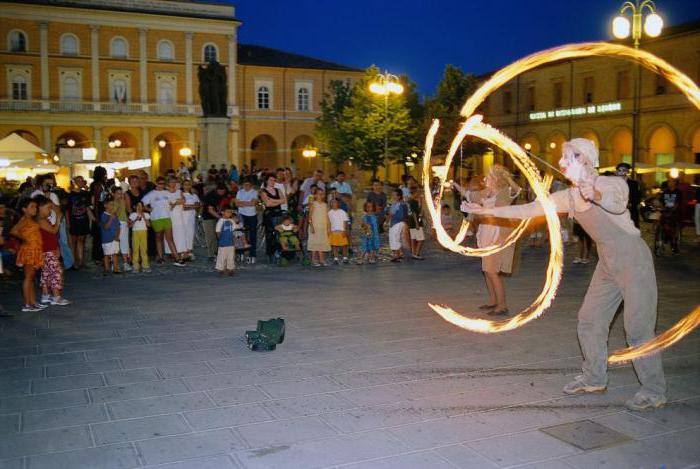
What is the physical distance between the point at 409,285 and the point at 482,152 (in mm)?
39553

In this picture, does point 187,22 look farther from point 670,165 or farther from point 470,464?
point 470,464

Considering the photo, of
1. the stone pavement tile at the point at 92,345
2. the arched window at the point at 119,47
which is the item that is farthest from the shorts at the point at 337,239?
the arched window at the point at 119,47

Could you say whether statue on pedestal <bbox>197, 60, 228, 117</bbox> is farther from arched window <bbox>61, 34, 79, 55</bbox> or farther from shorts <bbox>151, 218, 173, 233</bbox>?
arched window <bbox>61, 34, 79, 55</bbox>

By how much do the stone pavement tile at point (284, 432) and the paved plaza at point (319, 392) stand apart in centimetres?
2

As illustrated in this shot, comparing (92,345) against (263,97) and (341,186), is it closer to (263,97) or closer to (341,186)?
(341,186)

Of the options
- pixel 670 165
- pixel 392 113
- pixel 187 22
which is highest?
pixel 187 22

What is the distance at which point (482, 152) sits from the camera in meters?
49.9

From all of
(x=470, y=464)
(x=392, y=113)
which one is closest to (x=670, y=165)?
(x=392, y=113)

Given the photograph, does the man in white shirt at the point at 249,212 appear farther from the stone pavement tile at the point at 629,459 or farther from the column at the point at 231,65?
the column at the point at 231,65

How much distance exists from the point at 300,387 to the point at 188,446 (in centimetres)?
151

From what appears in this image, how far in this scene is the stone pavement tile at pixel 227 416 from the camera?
5.20 meters

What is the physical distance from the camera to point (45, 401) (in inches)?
227

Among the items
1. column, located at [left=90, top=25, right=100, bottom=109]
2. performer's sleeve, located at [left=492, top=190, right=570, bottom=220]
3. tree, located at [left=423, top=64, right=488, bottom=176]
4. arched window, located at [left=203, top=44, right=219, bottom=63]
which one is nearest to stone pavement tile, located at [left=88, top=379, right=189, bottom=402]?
performer's sleeve, located at [left=492, top=190, right=570, bottom=220]

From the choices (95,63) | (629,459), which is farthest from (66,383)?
(95,63)
